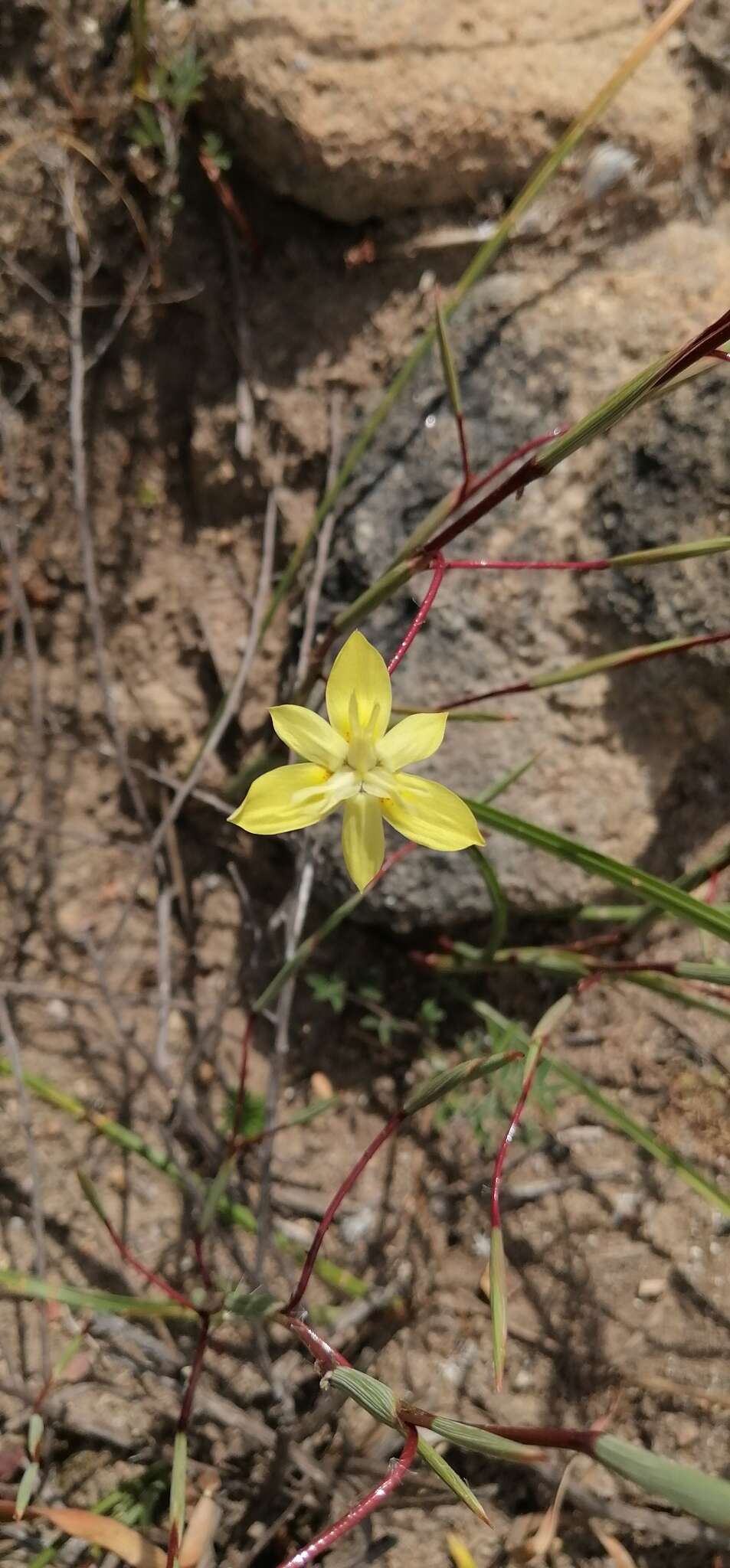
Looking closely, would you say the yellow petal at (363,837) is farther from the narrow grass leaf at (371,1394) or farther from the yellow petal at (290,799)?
Answer: the narrow grass leaf at (371,1394)

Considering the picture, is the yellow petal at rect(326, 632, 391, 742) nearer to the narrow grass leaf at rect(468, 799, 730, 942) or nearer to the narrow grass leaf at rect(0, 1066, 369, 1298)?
the narrow grass leaf at rect(468, 799, 730, 942)

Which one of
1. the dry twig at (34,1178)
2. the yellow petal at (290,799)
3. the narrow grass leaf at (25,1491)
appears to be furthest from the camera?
the dry twig at (34,1178)

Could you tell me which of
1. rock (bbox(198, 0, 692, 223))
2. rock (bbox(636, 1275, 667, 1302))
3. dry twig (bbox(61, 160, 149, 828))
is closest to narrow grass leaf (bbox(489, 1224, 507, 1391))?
rock (bbox(636, 1275, 667, 1302))

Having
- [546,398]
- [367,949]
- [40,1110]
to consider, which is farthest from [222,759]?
[546,398]

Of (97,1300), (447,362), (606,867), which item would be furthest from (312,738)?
(97,1300)

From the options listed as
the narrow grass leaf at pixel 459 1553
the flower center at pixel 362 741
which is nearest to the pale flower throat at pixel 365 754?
the flower center at pixel 362 741

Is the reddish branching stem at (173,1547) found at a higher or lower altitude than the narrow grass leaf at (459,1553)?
higher
